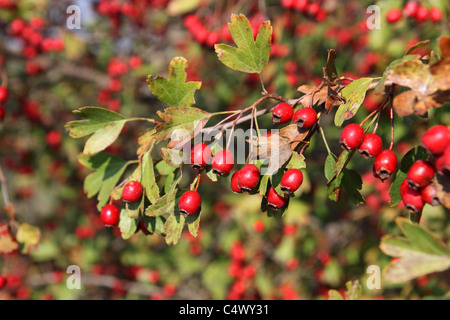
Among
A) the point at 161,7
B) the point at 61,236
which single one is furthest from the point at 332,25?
the point at 61,236

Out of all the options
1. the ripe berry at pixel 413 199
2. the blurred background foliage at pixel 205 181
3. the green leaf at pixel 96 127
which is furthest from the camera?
the blurred background foliage at pixel 205 181

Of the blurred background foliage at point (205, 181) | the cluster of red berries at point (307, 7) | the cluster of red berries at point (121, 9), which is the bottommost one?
the blurred background foliage at point (205, 181)

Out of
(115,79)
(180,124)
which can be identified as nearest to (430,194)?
(180,124)

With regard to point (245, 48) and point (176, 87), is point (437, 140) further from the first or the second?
point (176, 87)

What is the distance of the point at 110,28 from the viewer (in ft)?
13.4

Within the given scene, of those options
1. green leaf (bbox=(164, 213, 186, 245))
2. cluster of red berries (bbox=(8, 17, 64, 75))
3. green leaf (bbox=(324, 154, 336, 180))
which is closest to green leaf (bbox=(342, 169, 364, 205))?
green leaf (bbox=(324, 154, 336, 180))

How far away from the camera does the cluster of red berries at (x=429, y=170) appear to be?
2.68 feet

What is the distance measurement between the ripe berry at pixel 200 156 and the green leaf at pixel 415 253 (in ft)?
1.68

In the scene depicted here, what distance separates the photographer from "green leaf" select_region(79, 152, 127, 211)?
1413 millimetres

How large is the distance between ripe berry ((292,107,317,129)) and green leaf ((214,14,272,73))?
25 centimetres

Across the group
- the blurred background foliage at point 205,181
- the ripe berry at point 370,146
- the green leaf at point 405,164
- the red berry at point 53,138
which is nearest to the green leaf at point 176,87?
the ripe berry at point 370,146

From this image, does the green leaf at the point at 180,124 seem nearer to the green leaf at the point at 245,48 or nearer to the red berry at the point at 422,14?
the green leaf at the point at 245,48

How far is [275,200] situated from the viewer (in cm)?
109
